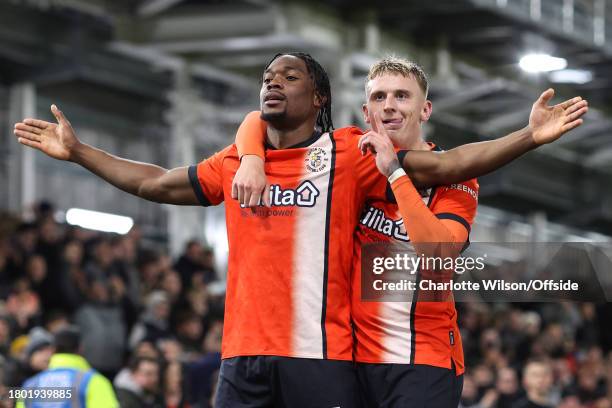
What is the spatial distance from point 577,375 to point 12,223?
9.00m

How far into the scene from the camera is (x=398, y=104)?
6.06 meters

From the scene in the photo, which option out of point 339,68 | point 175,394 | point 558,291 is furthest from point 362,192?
point 339,68

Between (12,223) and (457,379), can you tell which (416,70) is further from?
(12,223)

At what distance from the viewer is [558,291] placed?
20.8 feet

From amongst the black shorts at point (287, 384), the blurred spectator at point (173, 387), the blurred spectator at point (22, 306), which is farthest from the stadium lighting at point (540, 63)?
the black shorts at point (287, 384)

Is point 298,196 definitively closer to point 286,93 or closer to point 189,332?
point 286,93

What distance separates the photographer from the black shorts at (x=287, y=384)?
556 centimetres

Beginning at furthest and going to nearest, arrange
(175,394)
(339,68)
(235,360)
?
1. (339,68)
2. (175,394)
3. (235,360)

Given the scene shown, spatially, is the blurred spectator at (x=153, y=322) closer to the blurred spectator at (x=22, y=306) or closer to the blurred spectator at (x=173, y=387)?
the blurred spectator at (x=22, y=306)

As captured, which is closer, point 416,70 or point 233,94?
point 416,70

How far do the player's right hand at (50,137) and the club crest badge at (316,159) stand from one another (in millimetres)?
1306

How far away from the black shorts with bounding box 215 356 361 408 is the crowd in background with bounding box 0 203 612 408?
415 centimetres

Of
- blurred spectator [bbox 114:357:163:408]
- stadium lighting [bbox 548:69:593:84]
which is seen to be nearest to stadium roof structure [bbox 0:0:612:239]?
stadium lighting [bbox 548:69:593:84]

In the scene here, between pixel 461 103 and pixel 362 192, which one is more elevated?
pixel 461 103
